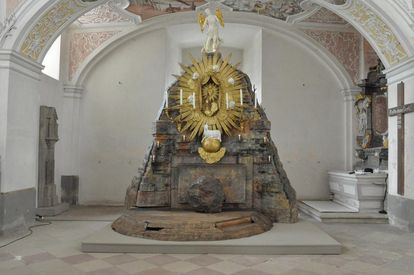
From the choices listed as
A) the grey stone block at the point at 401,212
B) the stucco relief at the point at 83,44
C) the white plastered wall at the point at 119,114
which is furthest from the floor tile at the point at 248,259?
the stucco relief at the point at 83,44

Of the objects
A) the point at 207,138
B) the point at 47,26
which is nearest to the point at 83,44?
the point at 47,26

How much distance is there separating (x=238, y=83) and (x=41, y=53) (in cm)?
402

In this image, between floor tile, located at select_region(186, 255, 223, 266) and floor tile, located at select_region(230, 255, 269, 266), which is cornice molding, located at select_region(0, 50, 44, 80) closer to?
floor tile, located at select_region(186, 255, 223, 266)

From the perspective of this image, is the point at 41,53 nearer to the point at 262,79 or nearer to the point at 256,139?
the point at 256,139


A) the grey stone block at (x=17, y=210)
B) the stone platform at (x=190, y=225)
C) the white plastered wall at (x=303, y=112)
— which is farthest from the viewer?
the white plastered wall at (x=303, y=112)

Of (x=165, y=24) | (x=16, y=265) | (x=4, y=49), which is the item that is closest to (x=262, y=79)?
(x=165, y=24)

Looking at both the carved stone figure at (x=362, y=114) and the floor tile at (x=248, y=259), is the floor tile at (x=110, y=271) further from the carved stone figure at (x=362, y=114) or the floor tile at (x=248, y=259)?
the carved stone figure at (x=362, y=114)

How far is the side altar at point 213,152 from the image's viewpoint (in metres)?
6.47

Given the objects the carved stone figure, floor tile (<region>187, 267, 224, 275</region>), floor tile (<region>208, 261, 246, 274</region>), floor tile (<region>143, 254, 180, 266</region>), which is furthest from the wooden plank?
floor tile (<region>143, 254, 180, 266</region>)

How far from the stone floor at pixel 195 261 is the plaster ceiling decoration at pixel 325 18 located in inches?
248

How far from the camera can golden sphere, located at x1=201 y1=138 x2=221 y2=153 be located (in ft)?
21.2

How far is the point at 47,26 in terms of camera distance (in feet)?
22.6

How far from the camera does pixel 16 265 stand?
4543 millimetres

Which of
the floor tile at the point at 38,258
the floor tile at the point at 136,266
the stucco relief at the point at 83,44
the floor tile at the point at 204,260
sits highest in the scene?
the stucco relief at the point at 83,44
